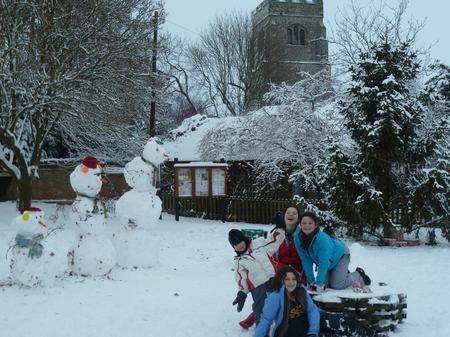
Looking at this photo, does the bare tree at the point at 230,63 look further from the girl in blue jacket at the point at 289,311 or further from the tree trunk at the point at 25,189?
the girl in blue jacket at the point at 289,311

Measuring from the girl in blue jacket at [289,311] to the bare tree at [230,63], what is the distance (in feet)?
112

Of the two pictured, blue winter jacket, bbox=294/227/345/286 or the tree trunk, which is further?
the tree trunk

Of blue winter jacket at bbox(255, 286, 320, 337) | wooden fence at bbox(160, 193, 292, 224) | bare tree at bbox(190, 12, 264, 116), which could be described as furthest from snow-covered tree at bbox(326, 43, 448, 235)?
bare tree at bbox(190, 12, 264, 116)

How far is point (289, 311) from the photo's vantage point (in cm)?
562

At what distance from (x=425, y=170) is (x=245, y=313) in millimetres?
7451

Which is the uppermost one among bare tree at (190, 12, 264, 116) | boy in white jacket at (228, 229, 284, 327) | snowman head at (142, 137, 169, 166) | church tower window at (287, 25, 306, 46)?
church tower window at (287, 25, 306, 46)

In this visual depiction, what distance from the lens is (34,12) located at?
17094 mm

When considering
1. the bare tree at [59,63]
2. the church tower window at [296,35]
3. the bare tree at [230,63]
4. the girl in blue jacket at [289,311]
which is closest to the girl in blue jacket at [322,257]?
the girl in blue jacket at [289,311]

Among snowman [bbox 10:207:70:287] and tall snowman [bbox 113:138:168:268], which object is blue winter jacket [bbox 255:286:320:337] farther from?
tall snowman [bbox 113:138:168:268]

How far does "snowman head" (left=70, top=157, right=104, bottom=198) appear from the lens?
31.7 ft

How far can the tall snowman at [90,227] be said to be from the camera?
30.7 feet

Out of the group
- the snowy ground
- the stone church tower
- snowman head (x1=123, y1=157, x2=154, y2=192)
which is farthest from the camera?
the stone church tower

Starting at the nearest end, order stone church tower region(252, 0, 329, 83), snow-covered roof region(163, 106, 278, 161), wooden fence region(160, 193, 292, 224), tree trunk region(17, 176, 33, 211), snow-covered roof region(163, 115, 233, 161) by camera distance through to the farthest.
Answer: tree trunk region(17, 176, 33, 211)
wooden fence region(160, 193, 292, 224)
snow-covered roof region(163, 106, 278, 161)
snow-covered roof region(163, 115, 233, 161)
stone church tower region(252, 0, 329, 83)

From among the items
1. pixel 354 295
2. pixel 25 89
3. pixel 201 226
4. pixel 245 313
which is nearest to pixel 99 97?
pixel 25 89
